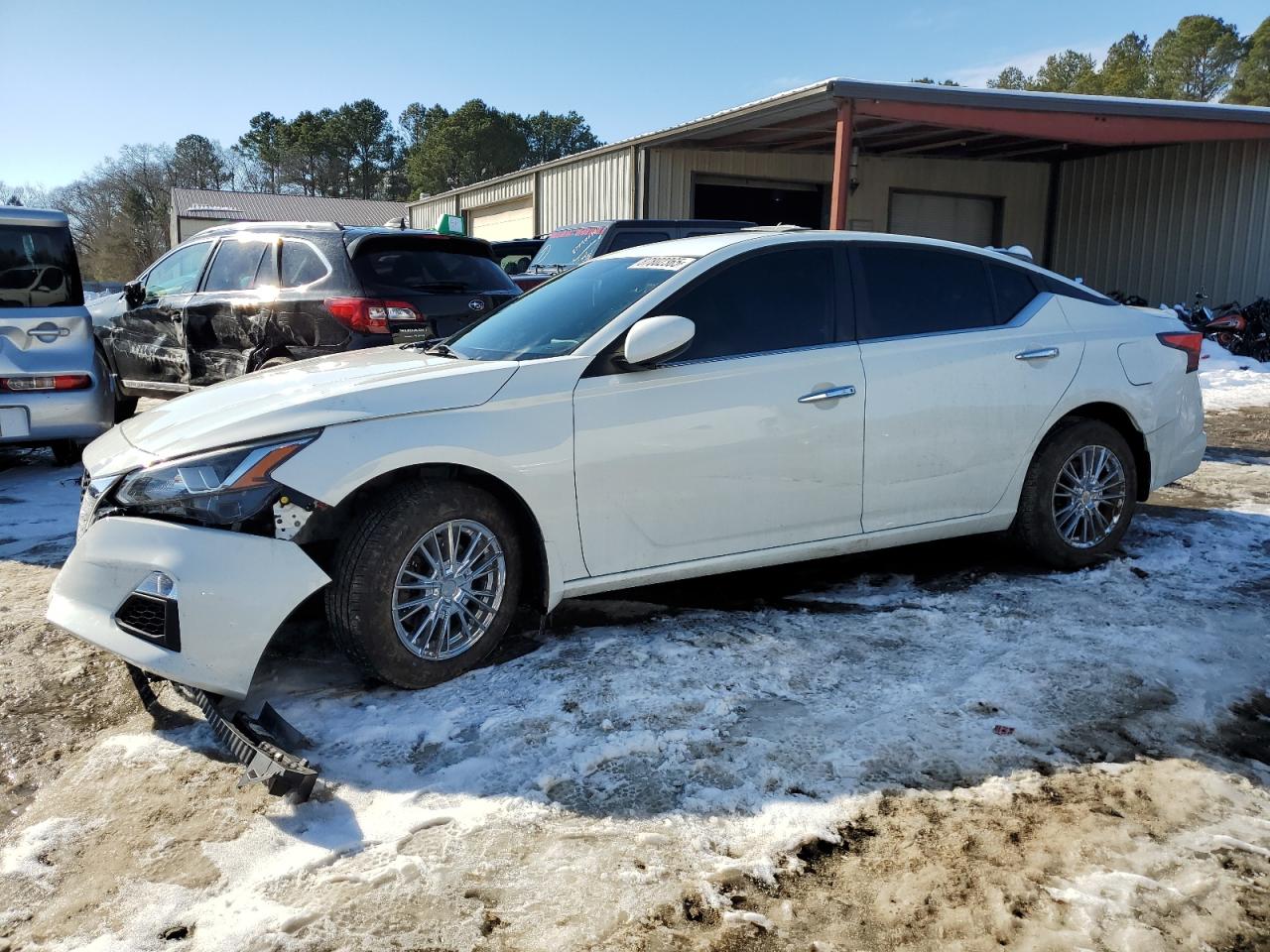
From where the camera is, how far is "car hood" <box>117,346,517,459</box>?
11.0 feet

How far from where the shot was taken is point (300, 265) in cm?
661

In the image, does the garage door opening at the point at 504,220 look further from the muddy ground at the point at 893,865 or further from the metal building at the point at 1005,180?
the muddy ground at the point at 893,865

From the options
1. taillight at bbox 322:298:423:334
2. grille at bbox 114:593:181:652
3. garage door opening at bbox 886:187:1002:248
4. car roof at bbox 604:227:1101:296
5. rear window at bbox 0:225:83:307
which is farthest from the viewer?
garage door opening at bbox 886:187:1002:248

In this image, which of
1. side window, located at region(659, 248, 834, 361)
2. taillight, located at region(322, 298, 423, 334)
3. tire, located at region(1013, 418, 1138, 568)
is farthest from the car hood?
tire, located at region(1013, 418, 1138, 568)

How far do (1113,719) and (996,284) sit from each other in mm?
2324

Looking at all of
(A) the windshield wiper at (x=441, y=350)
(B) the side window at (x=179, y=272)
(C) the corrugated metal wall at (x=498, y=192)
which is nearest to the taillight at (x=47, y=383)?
(B) the side window at (x=179, y=272)

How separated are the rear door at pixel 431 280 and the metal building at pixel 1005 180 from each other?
7.60 metres

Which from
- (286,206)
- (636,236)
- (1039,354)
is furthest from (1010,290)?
(286,206)

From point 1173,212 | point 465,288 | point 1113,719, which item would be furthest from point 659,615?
point 1173,212

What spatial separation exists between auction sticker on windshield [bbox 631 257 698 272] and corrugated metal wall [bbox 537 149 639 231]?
13.8 m

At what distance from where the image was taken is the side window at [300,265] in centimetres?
645

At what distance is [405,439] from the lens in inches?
135

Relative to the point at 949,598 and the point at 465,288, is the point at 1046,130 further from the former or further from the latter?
the point at 949,598

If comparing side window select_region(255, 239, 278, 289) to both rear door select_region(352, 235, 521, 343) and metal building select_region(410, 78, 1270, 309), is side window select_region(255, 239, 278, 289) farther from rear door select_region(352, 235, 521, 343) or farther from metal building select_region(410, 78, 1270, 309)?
metal building select_region(410, 78, 1270, 309)
